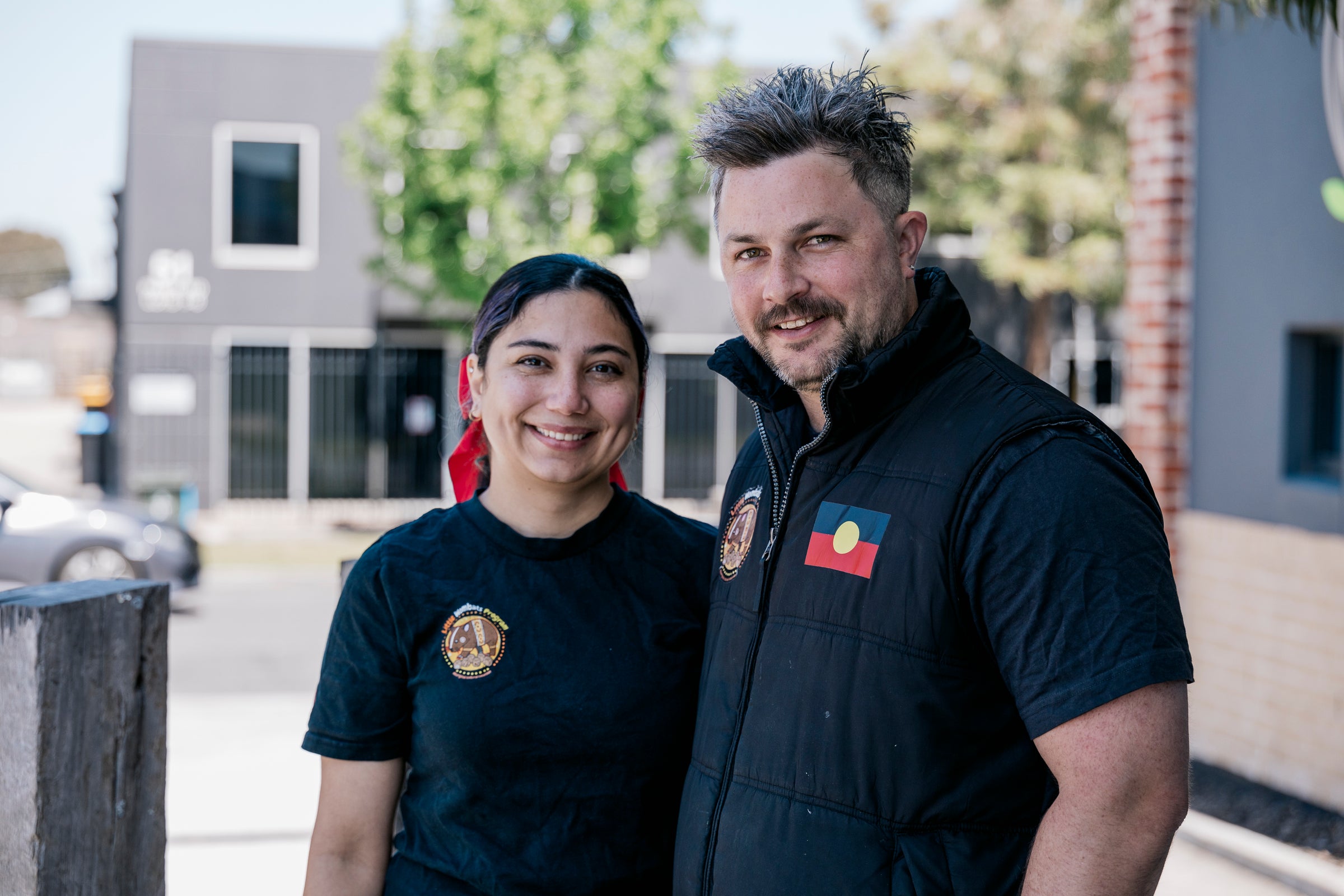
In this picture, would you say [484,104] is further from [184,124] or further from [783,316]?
[783,316]

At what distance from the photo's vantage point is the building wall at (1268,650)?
17.0 feet

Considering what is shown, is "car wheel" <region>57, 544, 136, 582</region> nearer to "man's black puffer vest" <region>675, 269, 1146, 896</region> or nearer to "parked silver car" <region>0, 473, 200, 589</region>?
"parked silver car" <region>0, 473, 200, 589</region>

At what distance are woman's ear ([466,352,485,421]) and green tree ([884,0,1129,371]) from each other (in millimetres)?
16164

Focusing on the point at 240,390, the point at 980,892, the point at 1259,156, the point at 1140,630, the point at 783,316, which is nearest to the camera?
the point at 1140,630

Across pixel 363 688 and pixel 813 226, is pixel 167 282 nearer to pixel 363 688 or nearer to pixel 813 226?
pixel 363 688

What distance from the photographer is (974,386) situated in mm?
1830

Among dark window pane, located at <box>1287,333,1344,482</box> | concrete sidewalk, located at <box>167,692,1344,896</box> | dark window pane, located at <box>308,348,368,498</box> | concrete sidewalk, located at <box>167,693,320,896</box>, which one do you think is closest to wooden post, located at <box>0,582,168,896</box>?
concrete sidewalk, located at <box>167,692,1344,896</box>

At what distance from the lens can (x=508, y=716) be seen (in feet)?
6.99

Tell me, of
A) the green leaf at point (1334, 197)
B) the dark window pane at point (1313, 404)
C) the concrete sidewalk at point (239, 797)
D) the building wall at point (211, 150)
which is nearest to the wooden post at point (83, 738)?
the concrete sidewalk at point (239, 797)

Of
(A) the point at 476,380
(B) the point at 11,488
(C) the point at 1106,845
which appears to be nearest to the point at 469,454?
(A) the point at 476,380

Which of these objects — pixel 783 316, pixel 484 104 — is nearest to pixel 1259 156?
pixel 783 316

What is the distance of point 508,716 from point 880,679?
71 centimetres

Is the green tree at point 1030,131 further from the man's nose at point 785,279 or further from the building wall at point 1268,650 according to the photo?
the man's nose at point 785,279

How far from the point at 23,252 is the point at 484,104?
261 ft
